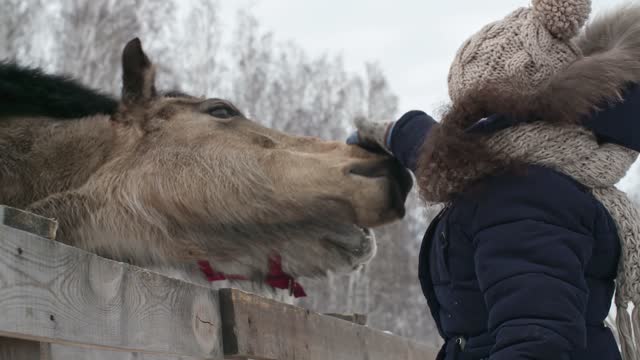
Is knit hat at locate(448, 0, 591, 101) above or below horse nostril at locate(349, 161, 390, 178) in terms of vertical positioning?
above

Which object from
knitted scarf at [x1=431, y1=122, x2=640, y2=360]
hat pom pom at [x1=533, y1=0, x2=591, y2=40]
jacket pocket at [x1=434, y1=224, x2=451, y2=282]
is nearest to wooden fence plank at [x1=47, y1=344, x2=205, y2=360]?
jacket pocket at [x1=434, y1=224, x2=451, y2=282]

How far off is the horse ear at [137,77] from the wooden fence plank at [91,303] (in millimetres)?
1632

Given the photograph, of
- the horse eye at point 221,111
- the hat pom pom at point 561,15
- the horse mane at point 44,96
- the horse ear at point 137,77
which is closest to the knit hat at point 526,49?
the hat pom pom at point 561,15

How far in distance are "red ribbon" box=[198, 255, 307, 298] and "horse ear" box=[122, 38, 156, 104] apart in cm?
91

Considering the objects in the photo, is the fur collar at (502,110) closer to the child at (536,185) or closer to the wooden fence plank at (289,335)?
the child at (536,185)

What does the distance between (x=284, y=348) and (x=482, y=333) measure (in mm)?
1094

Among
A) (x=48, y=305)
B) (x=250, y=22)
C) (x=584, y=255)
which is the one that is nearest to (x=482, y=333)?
(x=584, y=255)

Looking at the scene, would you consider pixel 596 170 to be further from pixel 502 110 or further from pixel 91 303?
pixel 91 303

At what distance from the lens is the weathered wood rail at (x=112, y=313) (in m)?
1.83

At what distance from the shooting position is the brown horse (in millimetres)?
3537

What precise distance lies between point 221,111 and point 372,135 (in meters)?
1.18

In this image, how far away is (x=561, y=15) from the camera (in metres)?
2.36

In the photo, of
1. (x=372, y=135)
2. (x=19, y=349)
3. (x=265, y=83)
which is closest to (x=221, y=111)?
(x=372, y=135)

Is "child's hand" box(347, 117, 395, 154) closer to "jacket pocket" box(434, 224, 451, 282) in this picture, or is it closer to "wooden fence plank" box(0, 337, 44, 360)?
"jacket pocket" box(434, 224, 451, 282)
